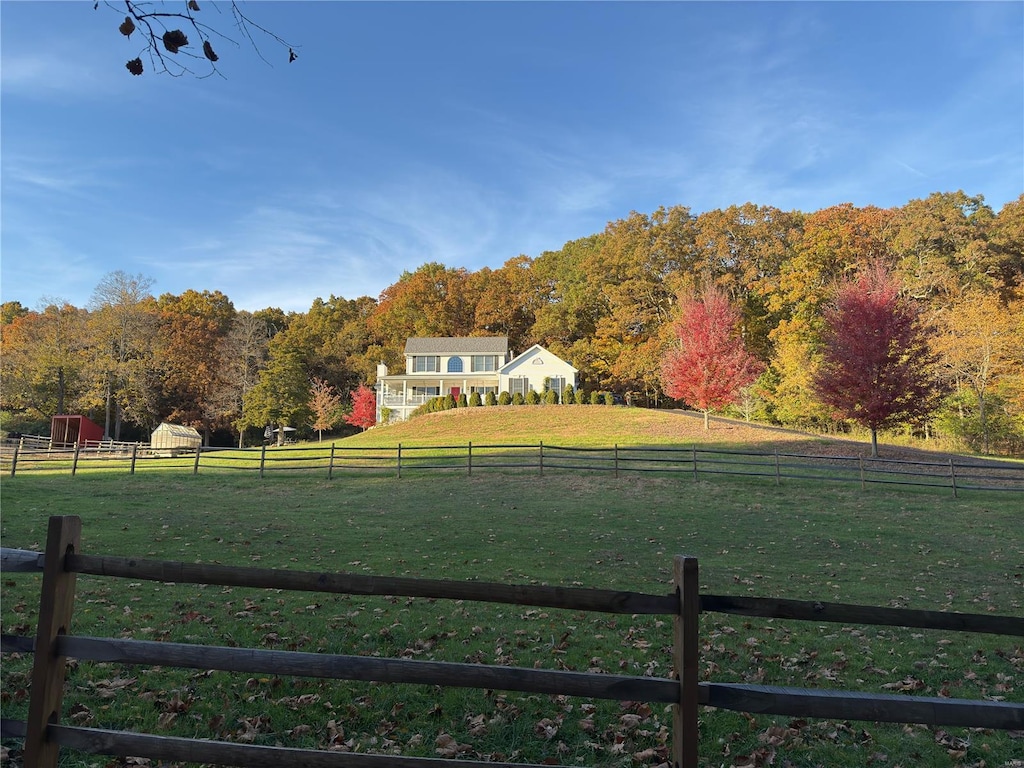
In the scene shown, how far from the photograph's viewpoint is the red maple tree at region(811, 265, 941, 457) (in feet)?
81.7

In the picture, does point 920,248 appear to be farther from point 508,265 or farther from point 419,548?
point 419,548

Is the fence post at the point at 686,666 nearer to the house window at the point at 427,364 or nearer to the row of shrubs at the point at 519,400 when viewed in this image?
the row of shrubs at the point at 519,400

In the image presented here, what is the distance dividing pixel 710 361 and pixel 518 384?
2337 centimetres

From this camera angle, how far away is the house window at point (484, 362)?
5962cm

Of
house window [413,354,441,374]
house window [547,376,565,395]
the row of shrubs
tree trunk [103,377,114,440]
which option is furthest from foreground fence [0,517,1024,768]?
house window [413,354,441,374]

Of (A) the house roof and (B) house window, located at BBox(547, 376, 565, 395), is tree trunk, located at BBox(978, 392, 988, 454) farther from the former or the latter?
(A) the house roof

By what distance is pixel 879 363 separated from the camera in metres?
25.1

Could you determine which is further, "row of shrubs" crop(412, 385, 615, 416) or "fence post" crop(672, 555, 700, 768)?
"row of shrubs" crop(412, 385, 615, 416)

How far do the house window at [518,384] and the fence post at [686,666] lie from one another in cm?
5154

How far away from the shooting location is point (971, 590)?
9.42m

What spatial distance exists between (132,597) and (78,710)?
346cm

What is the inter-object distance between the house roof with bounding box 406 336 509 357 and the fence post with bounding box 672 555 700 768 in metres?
56.5

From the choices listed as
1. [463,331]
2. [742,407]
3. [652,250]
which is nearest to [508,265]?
[463,331]

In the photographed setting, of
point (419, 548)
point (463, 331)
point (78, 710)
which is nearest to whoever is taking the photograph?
point (78, 710)
